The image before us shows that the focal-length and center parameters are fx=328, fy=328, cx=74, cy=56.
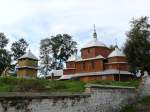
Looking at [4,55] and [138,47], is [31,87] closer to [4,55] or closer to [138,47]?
[138,47]

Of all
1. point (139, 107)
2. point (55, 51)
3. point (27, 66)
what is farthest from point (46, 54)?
point (139, 107)

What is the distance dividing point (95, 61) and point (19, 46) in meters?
29.8

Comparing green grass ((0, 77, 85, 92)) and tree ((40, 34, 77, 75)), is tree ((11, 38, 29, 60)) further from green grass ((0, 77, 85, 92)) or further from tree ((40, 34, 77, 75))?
green grass ((0, 77, 85, 92))

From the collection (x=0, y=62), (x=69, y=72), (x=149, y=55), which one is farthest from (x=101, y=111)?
(x=0, y=62)

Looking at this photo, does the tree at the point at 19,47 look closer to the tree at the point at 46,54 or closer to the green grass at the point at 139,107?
the tree at the point at 46,54

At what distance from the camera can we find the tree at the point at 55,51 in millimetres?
72000

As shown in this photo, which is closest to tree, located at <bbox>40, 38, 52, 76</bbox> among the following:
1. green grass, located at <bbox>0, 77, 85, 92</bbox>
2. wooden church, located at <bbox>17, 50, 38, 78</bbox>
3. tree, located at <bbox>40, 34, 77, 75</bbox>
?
tree, located at <bbox>40, 34, 77, 75</bbox>

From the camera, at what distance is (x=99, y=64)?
1950 inches

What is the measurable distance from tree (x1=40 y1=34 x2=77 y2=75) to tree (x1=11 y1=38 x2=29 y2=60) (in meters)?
4.79

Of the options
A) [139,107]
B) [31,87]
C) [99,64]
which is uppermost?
[99,64]

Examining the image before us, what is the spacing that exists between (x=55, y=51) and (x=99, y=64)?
2389cm

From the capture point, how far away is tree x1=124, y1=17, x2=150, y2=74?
4425 centimetres

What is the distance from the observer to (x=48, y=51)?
7250 cm

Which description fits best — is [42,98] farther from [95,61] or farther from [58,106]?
[95,61]
